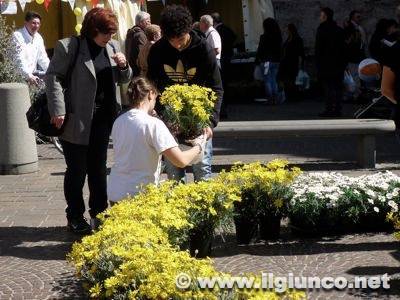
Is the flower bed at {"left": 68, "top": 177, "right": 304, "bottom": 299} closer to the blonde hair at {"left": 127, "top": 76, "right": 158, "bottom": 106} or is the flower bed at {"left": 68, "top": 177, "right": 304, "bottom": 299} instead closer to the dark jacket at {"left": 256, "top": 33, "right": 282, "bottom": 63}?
the blonde hair at {"left": 127, "top": 76, "right": 158, "bottom": 106}

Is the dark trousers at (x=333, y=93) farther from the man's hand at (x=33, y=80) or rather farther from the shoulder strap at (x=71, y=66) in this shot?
the shoulder strap at (x=71, y=66)

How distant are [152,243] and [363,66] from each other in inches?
192

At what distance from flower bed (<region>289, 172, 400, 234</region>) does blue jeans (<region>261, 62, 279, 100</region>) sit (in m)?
10.8

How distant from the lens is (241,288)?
4418 mm

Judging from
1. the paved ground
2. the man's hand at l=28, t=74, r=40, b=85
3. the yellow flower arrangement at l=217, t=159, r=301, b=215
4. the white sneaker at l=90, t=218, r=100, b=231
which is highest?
the man's hand at l=28, t=74, r=40, b=85

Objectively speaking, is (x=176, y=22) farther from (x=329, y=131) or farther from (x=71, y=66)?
(x=329, y=131)

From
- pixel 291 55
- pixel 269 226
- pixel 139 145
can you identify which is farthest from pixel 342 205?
pixel 291 55

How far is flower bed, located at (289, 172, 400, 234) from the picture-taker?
747 cm

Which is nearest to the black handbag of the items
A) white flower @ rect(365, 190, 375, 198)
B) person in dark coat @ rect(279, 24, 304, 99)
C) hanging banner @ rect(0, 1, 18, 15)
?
white flower @ rect(365, 190, 375, 198)

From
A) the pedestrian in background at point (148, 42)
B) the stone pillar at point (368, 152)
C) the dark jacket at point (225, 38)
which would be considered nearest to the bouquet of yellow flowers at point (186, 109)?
the pedestrian in background at point (148, 42)

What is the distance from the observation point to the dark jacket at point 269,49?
706 inches

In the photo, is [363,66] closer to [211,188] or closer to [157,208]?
[211,188]

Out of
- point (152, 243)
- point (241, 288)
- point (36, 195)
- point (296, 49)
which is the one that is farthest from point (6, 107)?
point (296, 49)

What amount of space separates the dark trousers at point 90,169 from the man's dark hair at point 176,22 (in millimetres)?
960
